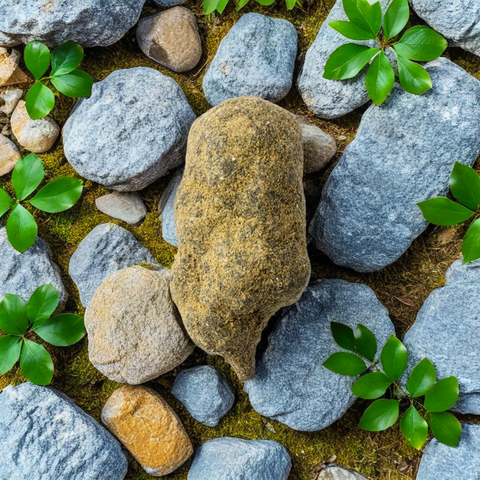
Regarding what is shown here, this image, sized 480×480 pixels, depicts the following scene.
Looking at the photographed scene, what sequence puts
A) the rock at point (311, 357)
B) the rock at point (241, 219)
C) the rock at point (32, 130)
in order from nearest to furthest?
1. the rock at point (241, 219)
2. the rock at point (311, 357)
3. the rock at point (32, 130)

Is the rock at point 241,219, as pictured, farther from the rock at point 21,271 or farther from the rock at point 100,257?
the rock at point 21,271

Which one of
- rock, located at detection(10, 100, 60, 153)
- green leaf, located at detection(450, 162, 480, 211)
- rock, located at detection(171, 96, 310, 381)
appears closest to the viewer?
rock, located at detection(171, 96, 310, 381)

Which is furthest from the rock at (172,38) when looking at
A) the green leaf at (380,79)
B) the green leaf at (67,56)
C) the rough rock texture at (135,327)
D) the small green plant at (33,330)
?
the small green plant at (33,330)

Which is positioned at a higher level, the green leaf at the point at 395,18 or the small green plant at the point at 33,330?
the green leaf at the point at 395,18

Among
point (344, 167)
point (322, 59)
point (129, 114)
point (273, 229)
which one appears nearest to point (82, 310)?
point (129, 114)

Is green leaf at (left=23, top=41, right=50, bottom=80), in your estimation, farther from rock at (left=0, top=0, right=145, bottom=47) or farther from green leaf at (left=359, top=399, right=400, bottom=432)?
green leaf at (left=359, top=399, right=400, bottom=432)

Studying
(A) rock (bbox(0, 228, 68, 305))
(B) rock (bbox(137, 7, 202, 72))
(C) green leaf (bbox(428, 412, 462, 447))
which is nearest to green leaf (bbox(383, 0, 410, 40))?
(B) rock (bbox(137, 7, 202, 72))
